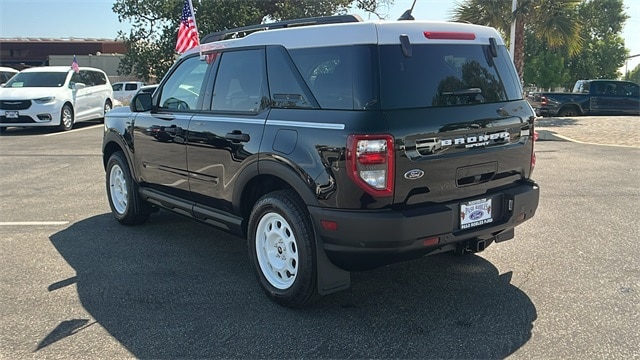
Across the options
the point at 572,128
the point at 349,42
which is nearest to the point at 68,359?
the point at 349,42

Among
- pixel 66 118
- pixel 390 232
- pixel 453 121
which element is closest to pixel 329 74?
pixel 453 121

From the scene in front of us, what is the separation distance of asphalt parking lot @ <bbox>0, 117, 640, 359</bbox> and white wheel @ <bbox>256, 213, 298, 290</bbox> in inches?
7.9

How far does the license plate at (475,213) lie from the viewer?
136 inches

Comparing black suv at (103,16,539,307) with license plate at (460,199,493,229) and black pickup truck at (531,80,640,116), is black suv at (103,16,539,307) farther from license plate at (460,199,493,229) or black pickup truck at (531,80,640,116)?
black pickup truck at (531,80,640,116)

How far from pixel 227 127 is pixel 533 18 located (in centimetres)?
1544

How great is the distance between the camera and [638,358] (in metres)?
3.00

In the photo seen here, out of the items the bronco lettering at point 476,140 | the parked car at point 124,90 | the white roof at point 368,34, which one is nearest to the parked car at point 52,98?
the white roof at point 368,34

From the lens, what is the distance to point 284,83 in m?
3.75

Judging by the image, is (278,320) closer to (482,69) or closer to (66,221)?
(482,69)

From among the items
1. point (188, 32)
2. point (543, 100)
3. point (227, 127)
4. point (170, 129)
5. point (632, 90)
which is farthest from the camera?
point (632, 90)

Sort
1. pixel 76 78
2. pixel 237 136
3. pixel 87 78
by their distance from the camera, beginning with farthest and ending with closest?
pixel 87 78 → pixel 76 78 → pixel 237 136

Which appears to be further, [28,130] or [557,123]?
[557,123]

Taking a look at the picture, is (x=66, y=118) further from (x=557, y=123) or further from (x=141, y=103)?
(x=557, y=123)

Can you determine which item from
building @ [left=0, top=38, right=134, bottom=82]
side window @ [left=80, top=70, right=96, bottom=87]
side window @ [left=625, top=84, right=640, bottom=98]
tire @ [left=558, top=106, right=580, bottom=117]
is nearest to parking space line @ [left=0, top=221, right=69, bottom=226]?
side window @ [left=80, top=70, right=96, bottom=87]
